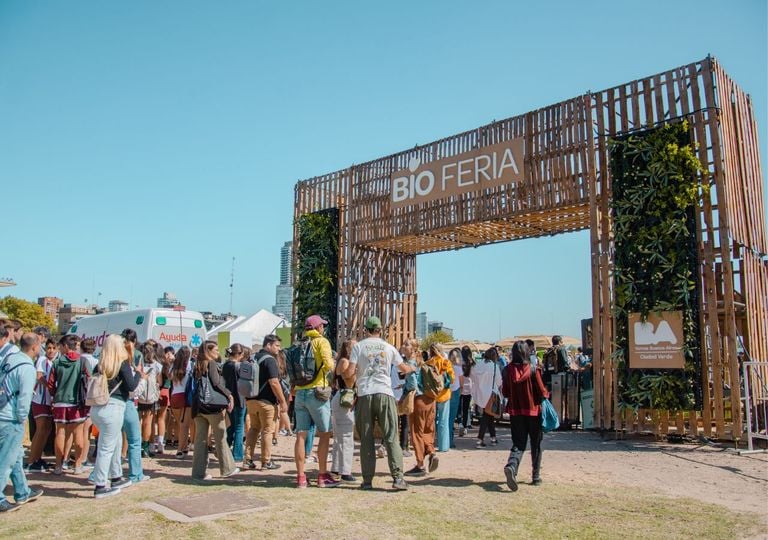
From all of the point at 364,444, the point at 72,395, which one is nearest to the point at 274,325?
the point at 72,395

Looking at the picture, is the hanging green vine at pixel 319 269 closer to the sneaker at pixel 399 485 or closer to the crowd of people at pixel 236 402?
the crowd of people at pixel 236 402

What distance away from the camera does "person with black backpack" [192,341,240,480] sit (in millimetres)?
7285

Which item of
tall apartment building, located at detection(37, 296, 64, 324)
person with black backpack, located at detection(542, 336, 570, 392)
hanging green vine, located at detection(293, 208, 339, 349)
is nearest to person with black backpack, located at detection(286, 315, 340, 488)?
person with black backpack, located at detection(542, 336, 570, 392)

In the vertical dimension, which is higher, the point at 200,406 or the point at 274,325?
the point at 274,325

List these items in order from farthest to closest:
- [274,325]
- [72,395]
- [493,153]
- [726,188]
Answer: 1. [274,325]
2. [493,153]
3. [726,188]
4. [72,395]

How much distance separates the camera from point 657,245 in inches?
423

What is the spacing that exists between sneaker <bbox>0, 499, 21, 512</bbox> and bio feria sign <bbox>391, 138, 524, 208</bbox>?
33.3ft

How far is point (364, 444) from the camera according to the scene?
22.5 feet

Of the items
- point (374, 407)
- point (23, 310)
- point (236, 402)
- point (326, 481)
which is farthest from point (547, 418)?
point (23, 310)

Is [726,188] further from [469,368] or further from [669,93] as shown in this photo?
[469,368]

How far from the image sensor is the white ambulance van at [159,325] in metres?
16.1

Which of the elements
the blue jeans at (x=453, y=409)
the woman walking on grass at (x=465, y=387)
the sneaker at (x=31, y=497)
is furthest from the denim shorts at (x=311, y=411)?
the woman walking on grass at (x=465, y=387)

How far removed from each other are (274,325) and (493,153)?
13063 mm

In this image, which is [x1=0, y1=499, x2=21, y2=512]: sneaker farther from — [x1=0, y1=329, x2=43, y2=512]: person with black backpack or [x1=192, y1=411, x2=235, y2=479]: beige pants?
[x1=192, y1=411, x2=235, y2=479]: beige pants
